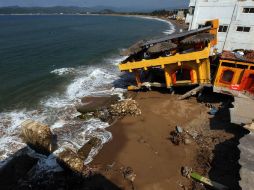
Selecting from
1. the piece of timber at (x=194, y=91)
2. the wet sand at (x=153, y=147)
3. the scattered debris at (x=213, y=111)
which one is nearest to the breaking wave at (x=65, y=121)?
the wet sand at (x=153, y=147)

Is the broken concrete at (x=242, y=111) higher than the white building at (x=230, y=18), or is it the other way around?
the white building at (x=230, y=18)

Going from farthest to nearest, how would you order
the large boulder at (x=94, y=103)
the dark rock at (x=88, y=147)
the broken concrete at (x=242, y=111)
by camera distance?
the large boulder at (x=94, y=103), the dark rock at (x=88, y=147), the broken concrete at (x=242, y=111)

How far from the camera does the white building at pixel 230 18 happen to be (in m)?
21.8

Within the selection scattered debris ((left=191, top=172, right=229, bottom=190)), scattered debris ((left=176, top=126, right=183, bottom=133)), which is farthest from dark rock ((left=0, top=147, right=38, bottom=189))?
scattered debris ((left=191, top=172, right=229, bottom=190))

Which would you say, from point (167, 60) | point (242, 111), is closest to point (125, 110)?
point (167, 60)

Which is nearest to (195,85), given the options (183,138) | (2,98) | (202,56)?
(202,56)

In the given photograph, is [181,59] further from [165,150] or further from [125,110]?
[165,150]

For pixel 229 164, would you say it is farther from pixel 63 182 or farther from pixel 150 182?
pixel 63 182

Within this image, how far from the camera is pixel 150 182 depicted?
35.6 feet

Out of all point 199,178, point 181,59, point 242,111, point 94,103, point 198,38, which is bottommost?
point 94,103

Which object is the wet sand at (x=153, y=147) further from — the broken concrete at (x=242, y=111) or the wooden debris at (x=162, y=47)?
the wooden debris at (x=162, y=47)

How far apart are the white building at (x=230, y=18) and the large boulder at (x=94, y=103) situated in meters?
13.1

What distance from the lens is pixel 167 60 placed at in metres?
17.2

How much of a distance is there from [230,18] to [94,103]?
1603 cm
